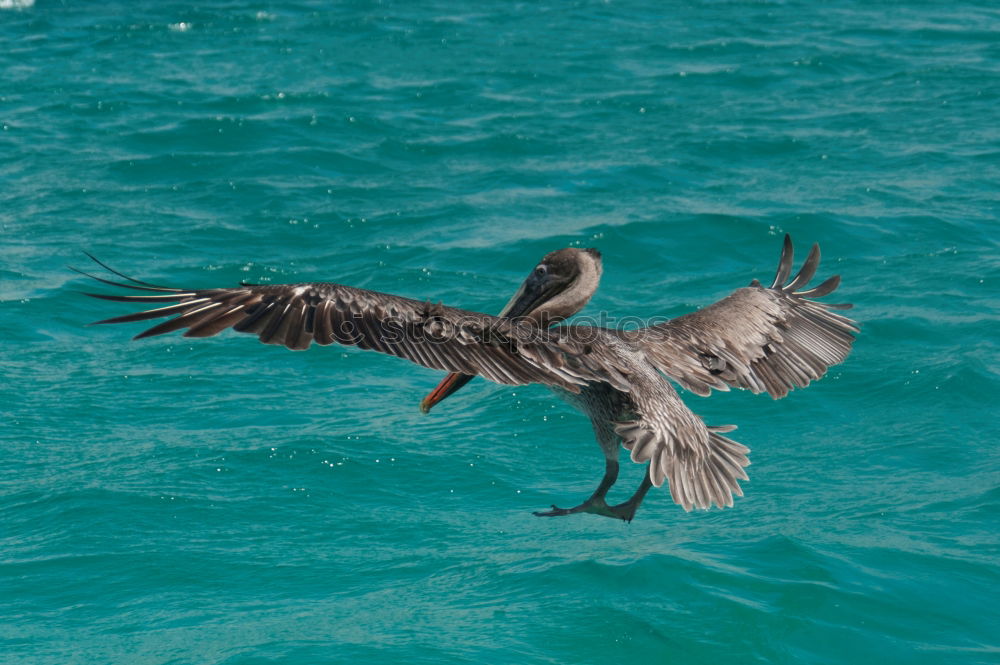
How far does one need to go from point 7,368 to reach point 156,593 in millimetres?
3064

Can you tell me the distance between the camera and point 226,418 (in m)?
8.14

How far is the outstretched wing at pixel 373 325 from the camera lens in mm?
4957

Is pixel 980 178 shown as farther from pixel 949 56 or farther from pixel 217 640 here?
pixel 217 640

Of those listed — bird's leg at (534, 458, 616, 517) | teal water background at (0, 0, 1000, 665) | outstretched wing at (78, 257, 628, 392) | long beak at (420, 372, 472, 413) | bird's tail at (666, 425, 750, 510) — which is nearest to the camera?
outstretched wing at (78, 257, 628, 392)

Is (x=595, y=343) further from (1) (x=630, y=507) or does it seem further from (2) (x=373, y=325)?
(2) (x=373, y=325)

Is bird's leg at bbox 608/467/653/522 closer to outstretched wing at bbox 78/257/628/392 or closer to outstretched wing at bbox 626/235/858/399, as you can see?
outstretched wing at bbox 626/235/858/399

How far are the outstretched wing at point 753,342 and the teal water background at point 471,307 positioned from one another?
1038mm

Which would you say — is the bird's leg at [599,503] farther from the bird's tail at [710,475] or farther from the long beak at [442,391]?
the long beak at [442,391]

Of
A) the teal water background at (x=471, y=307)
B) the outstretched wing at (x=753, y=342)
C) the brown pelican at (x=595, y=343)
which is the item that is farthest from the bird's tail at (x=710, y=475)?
the teal water background at (x=471, y=307)

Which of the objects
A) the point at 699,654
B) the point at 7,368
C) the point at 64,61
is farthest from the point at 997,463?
the point at 64,61

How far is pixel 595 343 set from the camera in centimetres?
573

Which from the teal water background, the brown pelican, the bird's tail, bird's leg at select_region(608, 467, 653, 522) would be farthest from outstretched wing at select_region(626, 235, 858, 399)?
the teal water background

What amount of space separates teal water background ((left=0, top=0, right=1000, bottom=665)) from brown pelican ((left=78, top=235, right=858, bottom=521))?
3.37ft

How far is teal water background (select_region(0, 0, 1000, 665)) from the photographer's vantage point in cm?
630
